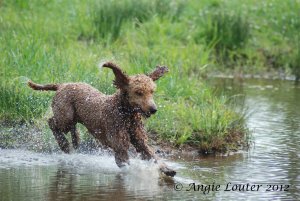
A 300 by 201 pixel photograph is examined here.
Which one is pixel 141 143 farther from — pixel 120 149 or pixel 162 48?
pixel 162 48

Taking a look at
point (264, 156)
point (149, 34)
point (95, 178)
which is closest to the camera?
point (95, 178)

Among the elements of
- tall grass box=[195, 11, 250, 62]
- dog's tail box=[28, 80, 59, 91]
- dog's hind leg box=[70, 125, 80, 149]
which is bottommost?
tall grass box=[195, 11, 250, 62]

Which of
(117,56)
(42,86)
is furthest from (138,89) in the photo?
(117,56)

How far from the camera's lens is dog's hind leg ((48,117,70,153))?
9.75m

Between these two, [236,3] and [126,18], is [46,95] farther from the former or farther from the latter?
[236,3]

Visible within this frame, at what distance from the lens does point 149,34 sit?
14633mm

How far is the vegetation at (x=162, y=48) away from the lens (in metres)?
10.5

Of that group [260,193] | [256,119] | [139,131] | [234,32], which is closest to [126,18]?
[234,32]

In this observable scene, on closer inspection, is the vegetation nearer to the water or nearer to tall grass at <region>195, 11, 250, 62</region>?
tall grass at <region>195, 11, 250, 62</region>

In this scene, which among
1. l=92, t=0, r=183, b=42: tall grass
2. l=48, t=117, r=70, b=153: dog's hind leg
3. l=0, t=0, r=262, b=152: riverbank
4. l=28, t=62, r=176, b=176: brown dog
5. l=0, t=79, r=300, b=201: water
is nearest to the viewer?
l=0, t=79, r=300, b=201: water

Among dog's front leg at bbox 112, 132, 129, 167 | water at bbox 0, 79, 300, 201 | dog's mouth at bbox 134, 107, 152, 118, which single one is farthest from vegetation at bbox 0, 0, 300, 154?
dog's mouth at bbox 134, 107, 152, 118

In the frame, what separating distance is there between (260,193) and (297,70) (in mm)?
7330

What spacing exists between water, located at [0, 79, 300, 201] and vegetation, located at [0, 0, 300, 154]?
61 centimetres

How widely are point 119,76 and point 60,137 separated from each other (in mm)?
1509
